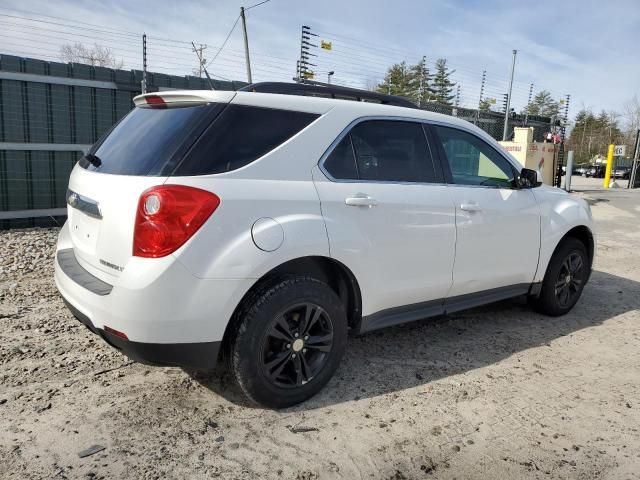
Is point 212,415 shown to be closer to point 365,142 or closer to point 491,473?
point 491,473

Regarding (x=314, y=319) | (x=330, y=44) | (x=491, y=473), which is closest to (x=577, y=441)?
(x=491, y=473)

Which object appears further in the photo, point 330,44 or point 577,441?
point 330,44

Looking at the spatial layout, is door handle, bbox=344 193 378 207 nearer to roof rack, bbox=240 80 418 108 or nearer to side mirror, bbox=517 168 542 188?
roof rack, bbox=240 80 418 108

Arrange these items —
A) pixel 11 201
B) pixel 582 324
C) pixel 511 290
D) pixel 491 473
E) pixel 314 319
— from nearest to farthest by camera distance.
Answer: pixel 491 473 → pixel 314 319 → pixel 511 290 → pixel 582 324 → pixel 11 201

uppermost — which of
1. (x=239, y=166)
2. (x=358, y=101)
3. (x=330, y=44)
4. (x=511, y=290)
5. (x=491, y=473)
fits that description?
(x=330, y=44)

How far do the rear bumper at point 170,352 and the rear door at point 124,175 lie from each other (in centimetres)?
35

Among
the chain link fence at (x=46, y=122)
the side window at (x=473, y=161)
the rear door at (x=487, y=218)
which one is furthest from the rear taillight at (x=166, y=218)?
the chain link fence at (x=46, y=122)

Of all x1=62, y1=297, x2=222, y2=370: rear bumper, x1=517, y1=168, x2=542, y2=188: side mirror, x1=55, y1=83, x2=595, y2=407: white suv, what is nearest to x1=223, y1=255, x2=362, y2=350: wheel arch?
x1=55, y1=83, x2=595, y2=407: white suv

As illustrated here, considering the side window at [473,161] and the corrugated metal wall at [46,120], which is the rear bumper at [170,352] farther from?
the corrugated metal wall at [46,120]

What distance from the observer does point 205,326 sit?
101 inches

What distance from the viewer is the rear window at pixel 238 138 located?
263cm

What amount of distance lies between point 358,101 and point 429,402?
2030 millimetres

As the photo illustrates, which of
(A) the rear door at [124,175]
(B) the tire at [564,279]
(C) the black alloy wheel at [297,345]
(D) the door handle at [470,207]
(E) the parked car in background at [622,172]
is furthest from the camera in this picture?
(E) the parked car in background at [622,172]

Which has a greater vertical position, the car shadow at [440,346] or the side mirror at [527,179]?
the side mirror at [527,179]
